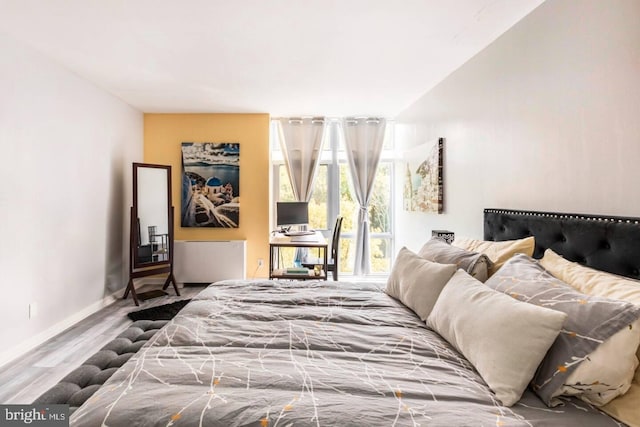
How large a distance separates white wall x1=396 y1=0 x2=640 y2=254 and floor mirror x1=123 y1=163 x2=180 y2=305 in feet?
11.5

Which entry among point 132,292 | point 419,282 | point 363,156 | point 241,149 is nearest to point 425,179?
point 363,156

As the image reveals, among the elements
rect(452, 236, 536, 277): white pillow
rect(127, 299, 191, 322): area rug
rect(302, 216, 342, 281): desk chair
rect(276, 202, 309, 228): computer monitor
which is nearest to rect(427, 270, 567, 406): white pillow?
rect(452, 236, 536, 277): white pillow

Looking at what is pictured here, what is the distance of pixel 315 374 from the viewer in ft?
3.57

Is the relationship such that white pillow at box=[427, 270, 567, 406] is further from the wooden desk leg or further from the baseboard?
the wooden desk leg

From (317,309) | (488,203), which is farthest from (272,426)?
(488,203)

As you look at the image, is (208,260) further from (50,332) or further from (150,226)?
(50,332)

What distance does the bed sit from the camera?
884mm

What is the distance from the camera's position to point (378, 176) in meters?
5.05

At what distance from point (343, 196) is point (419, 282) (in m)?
3.37

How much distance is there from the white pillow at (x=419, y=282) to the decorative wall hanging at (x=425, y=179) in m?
1.55

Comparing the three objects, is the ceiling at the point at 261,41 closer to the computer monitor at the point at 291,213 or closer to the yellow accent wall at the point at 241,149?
the yellow accent wall at the point at 241,149

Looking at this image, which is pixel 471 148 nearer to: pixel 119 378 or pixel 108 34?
pixel 119 378

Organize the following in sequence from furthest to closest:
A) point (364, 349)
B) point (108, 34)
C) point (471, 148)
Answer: point (471, 148)
point (108, 34)
point (364, 349)

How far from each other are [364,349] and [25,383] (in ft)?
7.88
